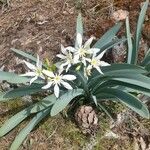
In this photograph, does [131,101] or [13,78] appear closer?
[131,101]

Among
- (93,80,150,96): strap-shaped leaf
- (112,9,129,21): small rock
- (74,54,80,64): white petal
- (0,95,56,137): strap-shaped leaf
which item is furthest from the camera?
(112,9,129,21): small rock

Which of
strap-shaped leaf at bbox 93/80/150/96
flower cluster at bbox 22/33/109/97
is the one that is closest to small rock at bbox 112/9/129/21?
strap-shaped leaf at bbox 93/80/150/96

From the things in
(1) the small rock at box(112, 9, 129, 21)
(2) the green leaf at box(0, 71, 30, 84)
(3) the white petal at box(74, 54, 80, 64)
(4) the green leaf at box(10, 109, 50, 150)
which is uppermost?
(1) the small rock at box(112, 9, 129, 21)

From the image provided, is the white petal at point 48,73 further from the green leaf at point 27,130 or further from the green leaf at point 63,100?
the green leaf at point 27,130

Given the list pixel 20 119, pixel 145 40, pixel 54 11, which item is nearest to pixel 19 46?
pixel 54 11

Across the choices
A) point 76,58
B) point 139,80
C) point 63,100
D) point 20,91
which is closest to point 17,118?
point 20,91

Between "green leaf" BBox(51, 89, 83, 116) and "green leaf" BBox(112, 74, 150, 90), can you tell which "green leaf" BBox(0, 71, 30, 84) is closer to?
"green leaf" BBox(51, 89, 83, 116)

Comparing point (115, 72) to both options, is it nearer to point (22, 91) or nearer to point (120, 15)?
point (22, 91)

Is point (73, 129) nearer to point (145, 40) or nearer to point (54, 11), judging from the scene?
point (145, 40)
